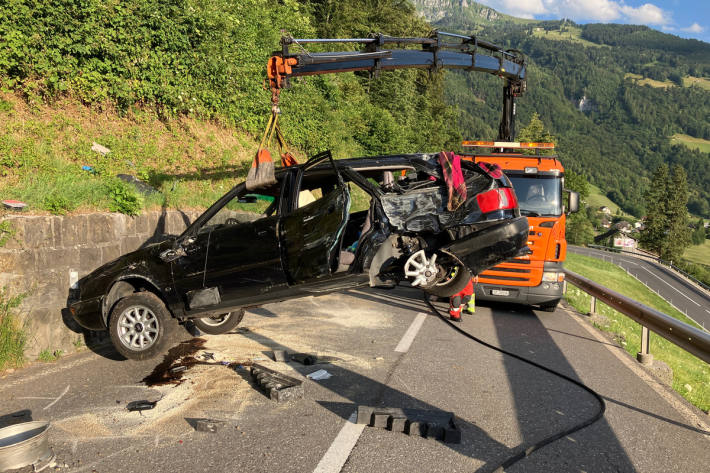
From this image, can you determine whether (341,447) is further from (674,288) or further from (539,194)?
(674,288)

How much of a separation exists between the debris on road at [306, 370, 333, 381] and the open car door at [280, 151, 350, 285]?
1010 millimetres

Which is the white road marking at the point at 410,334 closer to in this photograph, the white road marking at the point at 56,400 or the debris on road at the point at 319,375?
the debris on road at the point at 319,375

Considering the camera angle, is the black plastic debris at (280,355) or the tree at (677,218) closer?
the black plastic debris at (280,355)

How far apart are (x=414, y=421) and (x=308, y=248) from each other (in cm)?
223

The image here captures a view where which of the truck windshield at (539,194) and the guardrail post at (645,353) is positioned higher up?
the truck windshield at (539,194)

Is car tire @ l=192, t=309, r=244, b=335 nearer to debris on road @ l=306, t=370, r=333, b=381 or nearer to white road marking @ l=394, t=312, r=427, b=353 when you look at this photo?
debris on road @ l=306, t=370, r=333, b=381

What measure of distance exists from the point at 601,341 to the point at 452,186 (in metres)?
4.23

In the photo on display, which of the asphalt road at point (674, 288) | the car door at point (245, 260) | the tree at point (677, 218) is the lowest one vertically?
the asphalt road at point (674, 288)

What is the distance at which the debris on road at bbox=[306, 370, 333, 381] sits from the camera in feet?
18.4

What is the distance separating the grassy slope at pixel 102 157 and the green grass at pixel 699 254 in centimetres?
13769

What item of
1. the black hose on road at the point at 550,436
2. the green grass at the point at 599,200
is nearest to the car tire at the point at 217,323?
the black hose on road at the point at 550,436

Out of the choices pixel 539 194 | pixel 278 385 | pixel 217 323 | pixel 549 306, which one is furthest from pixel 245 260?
pixel 549 306

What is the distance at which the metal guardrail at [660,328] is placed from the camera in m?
5.54

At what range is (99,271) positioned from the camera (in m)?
6.52
